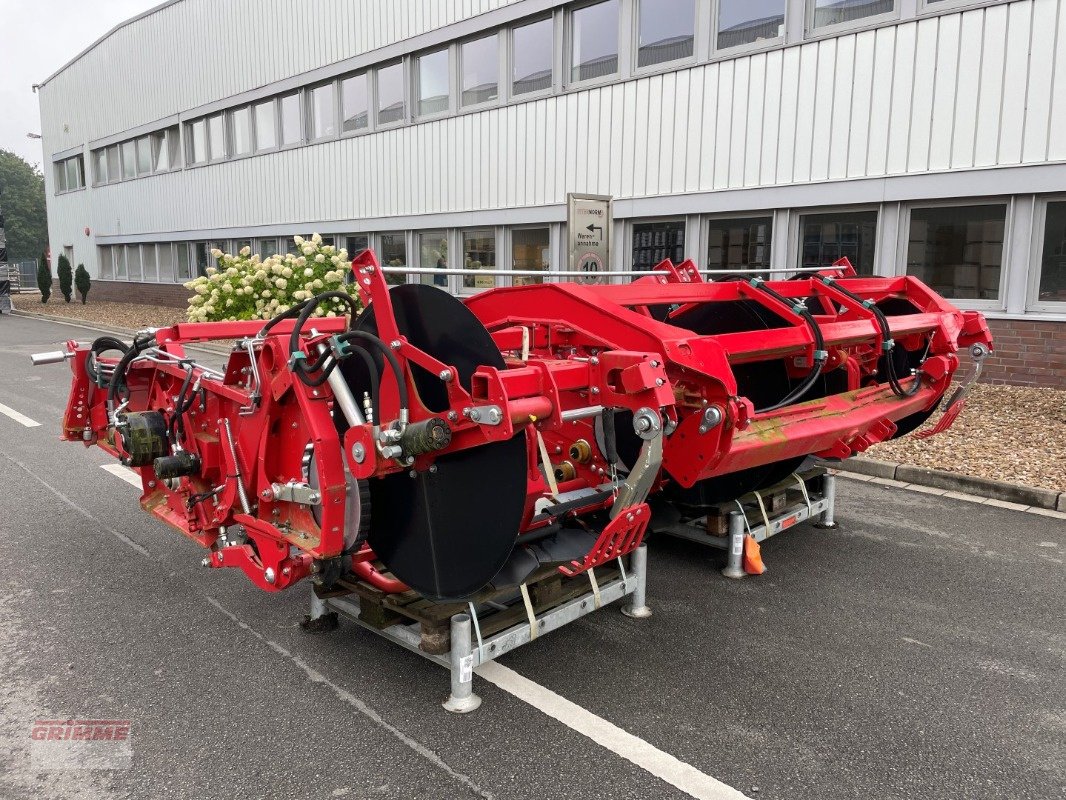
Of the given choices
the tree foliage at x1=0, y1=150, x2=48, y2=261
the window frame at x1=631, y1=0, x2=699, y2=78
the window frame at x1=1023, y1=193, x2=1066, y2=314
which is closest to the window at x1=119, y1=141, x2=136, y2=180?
the window frame at x1=631, y1=0, x2=699, y2=78

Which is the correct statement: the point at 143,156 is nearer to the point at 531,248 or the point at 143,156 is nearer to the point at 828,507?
the point at 531,248

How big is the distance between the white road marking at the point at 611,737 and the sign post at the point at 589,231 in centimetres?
473

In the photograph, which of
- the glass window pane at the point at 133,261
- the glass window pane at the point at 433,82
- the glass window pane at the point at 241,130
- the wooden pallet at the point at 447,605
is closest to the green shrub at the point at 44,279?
the glass window pane at the point at 133,261

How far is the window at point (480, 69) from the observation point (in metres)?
13.8

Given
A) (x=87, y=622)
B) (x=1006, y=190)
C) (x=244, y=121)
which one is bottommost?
(x=87, y=622)

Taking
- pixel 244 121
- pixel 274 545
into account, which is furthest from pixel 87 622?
pixel 244 121

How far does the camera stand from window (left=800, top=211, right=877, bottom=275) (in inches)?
384

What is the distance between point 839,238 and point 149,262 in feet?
75.2

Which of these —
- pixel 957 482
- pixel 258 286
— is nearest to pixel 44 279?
pixel 258 286

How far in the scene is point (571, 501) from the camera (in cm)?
355

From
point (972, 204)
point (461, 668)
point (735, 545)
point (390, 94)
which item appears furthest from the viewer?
point (390, 94)

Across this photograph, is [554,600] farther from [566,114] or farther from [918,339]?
[566,114]

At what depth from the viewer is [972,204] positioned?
8.98m

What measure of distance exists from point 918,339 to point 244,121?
768 inches
